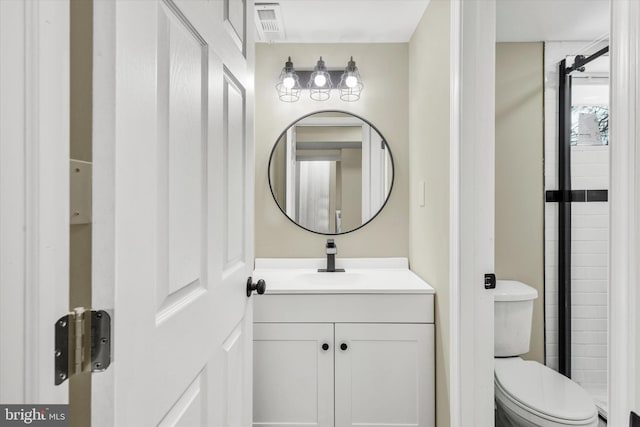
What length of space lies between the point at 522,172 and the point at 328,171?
120cm

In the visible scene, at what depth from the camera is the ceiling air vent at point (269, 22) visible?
1929 mm

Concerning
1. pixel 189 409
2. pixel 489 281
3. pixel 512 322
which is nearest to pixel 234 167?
pixel 189 409

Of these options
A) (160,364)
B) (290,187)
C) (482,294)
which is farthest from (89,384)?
(290,187)

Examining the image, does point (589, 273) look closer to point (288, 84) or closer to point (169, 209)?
point (288, 84)

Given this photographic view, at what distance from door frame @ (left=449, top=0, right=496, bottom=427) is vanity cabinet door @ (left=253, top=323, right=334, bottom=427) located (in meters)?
0.64

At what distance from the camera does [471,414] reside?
1.42m

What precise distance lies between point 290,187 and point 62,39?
78.4 inches

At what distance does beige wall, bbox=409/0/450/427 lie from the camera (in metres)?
1.62

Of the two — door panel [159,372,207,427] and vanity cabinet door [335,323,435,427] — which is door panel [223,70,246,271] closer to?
door panel [159,372,207,427]

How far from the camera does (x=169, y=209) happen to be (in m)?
0.65

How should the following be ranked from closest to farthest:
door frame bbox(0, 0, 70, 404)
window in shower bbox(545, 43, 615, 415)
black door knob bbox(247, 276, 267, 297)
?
door frame bbox(0, 0, 70, 404), black door knob bbox(247, 276, 267, 297), window in shower bbox(545, 43, 615, 415)

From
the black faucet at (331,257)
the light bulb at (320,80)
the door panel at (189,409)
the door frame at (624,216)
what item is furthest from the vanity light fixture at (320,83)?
the door panel at (189,409)

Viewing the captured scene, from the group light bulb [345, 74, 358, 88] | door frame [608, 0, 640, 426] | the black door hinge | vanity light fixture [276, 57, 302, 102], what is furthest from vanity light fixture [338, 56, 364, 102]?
door frame [608, 0, 640, 426]

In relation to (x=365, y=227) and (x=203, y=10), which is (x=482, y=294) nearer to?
(x=365, y=227)
